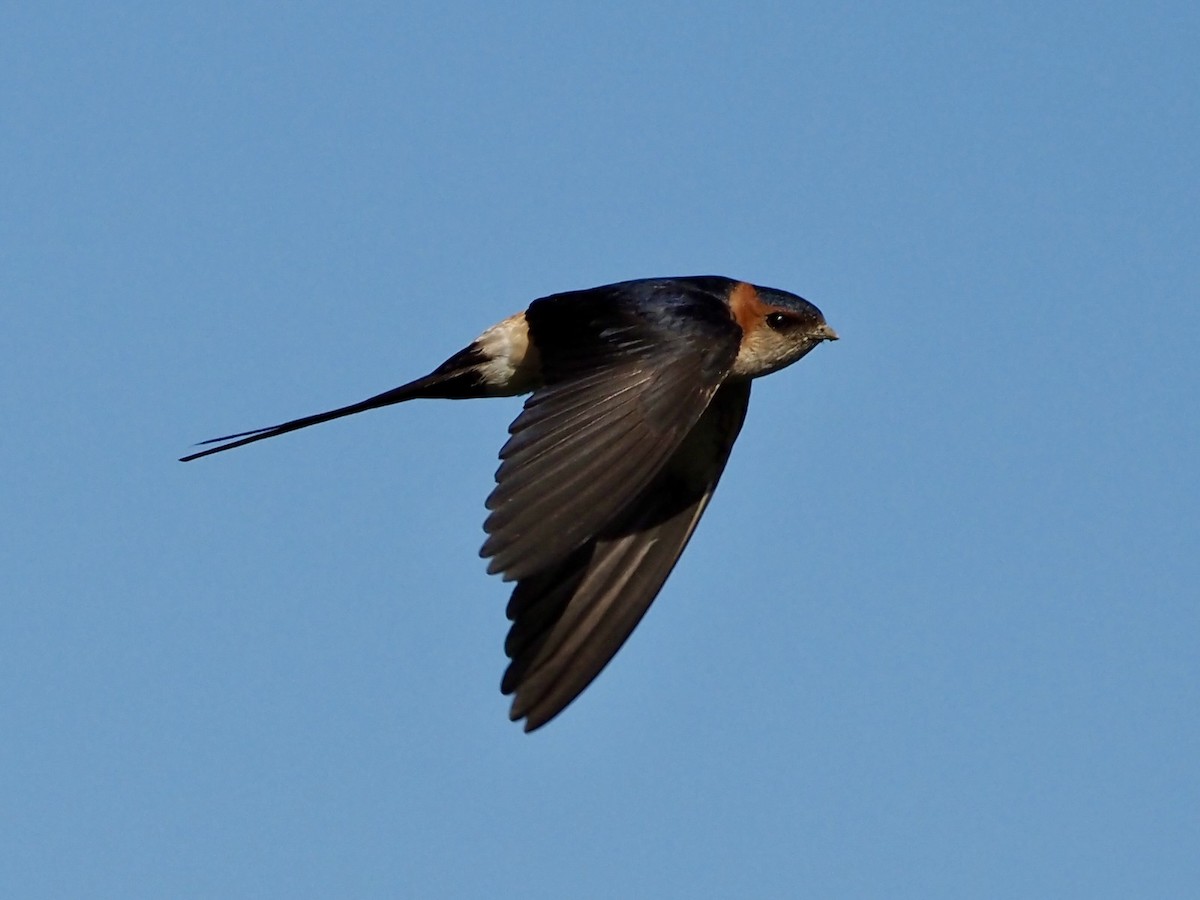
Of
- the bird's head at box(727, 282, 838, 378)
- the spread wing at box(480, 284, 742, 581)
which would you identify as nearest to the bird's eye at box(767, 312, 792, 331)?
the bird's head at box(727, 282, 838, 378)

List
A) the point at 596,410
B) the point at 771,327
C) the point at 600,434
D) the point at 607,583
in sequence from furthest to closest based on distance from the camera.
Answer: the point at 771,327, the point at 607,583, the point at 596,410, the point at 600,434

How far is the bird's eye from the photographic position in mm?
7871

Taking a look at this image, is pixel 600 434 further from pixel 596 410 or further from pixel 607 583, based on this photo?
pixel 607 583

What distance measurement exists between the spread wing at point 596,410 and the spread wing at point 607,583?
45cm

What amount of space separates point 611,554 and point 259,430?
135cm

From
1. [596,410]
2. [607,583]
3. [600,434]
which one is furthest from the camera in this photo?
[607,583]

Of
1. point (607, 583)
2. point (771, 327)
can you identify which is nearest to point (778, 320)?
point (771, 327)

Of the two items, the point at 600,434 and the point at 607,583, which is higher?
the point at 600,434

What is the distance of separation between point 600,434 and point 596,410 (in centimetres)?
13

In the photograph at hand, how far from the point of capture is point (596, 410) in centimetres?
676

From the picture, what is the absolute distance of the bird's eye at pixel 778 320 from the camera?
7.87 metres

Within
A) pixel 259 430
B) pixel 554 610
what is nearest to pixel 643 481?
pixel 554 610

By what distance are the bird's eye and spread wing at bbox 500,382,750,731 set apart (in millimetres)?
359

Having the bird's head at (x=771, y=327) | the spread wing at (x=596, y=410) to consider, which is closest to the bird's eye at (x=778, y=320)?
the bird's head at (x=771, y=327)
